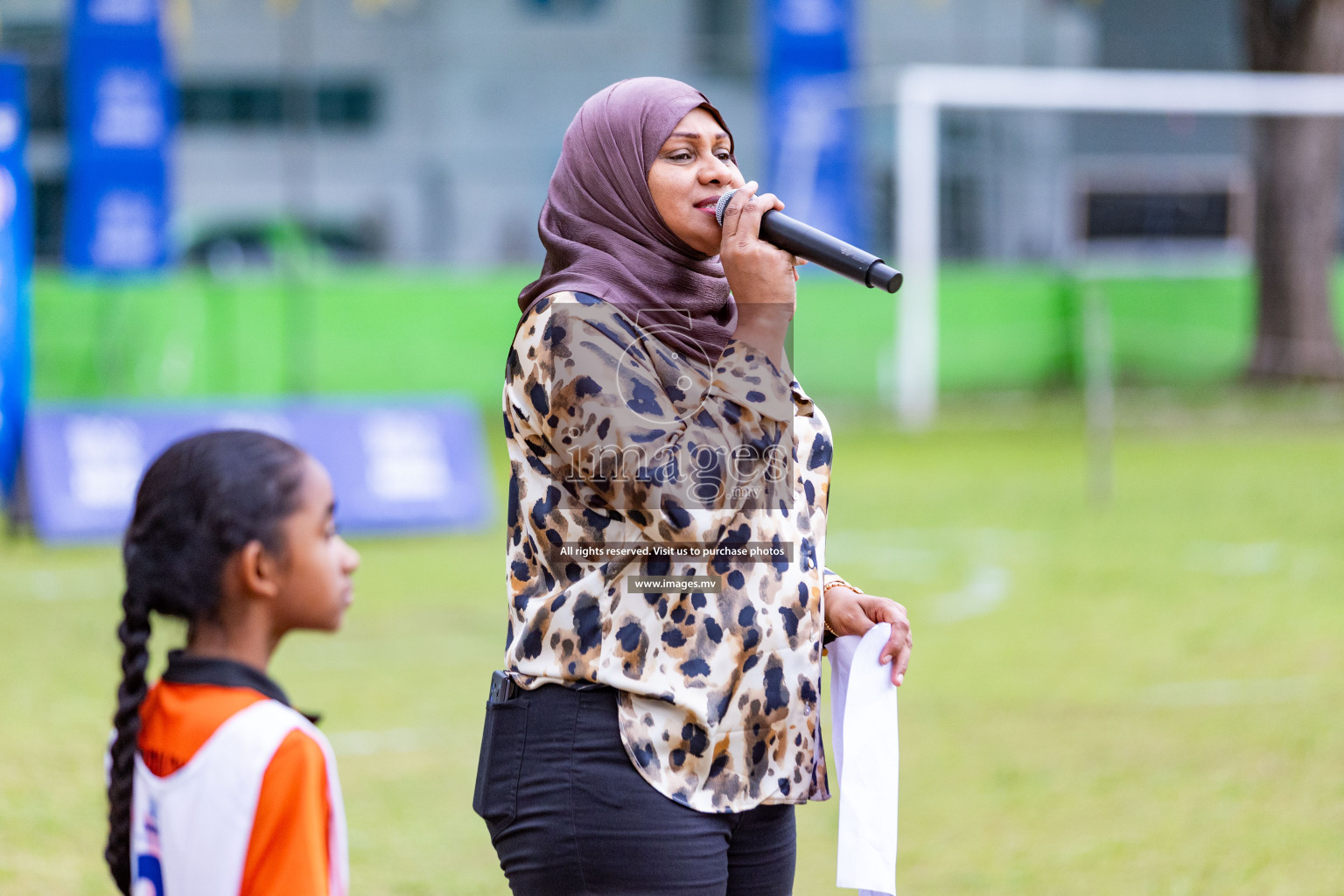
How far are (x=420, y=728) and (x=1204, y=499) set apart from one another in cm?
788

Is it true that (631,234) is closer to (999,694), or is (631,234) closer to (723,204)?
(723,204)

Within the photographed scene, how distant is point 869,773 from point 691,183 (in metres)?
0.86

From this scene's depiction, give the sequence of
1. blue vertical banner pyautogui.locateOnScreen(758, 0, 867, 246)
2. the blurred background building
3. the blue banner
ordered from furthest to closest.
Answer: the blurred background building → blue vertical banner pyautogui.locateOnScreen(758, 0, 867, 246) → the blue banner

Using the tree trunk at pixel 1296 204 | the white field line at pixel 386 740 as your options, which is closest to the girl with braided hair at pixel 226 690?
the white field line at pixel 386 740

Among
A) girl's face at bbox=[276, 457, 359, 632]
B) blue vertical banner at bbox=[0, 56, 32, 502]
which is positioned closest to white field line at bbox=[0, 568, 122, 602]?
blue vertical banner at bbox=[0, 56, 32, 502]

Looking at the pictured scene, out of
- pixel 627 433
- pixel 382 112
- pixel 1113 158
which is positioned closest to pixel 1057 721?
pixel 627 433

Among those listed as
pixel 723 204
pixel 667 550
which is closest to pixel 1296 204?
pixel 723 204

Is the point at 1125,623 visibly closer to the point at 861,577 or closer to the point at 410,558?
the point at 861,577

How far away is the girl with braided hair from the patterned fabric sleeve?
352 millimetres

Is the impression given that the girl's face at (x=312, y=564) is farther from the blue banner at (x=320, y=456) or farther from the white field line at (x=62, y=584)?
the blue banner at (x=320, y=456)

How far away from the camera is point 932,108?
18.2 meters

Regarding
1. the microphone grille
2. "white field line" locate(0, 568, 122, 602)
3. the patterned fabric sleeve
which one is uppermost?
the microphone grille

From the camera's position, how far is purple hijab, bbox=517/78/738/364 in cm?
220

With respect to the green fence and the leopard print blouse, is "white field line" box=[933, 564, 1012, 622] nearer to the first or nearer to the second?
the leopard print blouse
